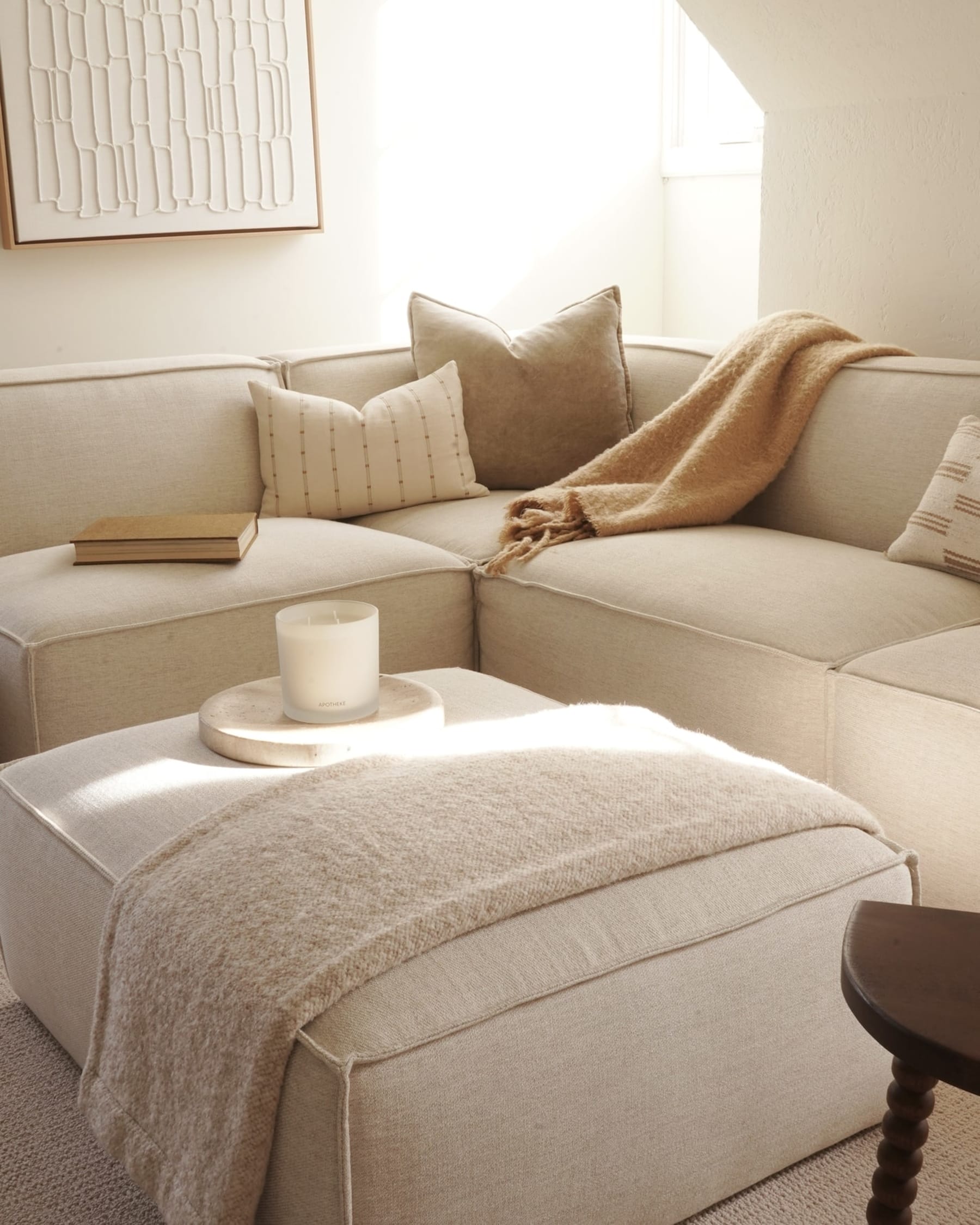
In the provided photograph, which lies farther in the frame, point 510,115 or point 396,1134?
point 510,115

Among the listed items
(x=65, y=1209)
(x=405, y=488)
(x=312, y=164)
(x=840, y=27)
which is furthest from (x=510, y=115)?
(x=65, y=1209)

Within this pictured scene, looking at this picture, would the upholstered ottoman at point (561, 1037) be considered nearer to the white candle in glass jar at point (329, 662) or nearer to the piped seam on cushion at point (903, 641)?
the white candle in glass jar at point (329, 662)

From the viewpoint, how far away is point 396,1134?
1055mm

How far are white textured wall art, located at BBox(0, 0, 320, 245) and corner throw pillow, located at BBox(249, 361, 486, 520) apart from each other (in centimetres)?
100

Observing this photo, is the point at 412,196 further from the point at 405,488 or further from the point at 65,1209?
the point at 65,1209

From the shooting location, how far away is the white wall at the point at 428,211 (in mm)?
3602

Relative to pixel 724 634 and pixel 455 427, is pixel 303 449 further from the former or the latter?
pixel 724 634

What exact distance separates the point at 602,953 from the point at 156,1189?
0.45m

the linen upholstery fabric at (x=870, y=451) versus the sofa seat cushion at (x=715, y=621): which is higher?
the linen upholstery fabric at (x=870, y=451)

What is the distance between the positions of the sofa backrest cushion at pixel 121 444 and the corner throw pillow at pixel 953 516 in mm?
1366

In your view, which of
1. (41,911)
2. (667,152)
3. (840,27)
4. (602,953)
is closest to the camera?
(602,953)

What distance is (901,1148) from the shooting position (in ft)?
2.96

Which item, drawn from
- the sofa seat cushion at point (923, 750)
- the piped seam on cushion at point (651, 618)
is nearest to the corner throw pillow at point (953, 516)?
the sofa seat cushion at point (923, 750)

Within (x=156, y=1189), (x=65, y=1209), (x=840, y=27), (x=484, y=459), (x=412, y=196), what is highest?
(x=840, y=27)
